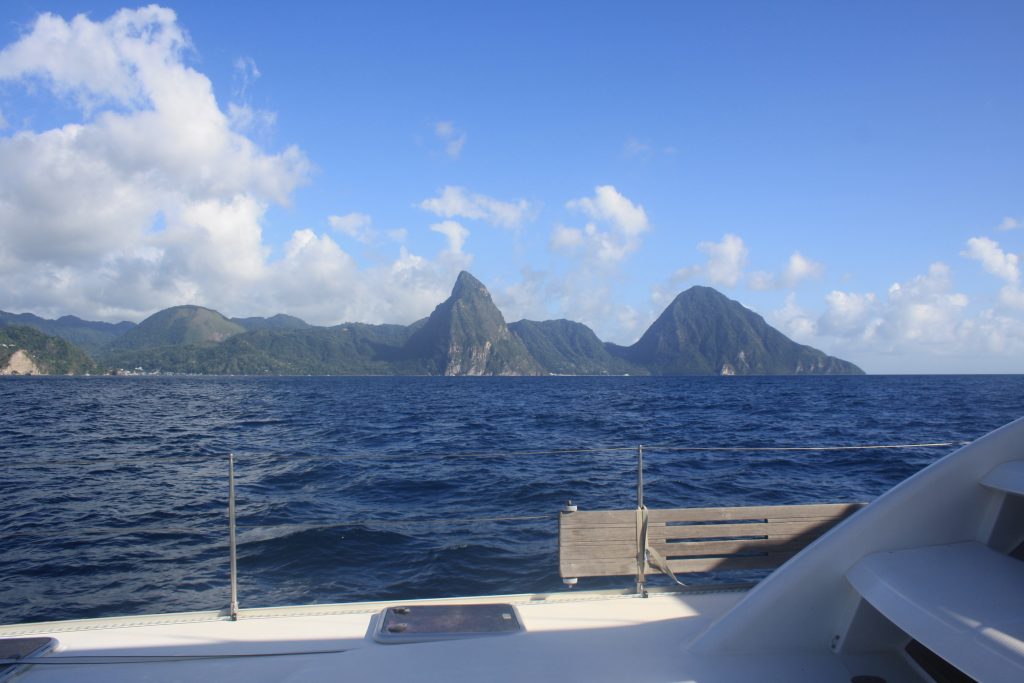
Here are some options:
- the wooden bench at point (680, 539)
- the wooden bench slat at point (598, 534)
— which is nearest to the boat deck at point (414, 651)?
the wooden bench at point (680, 539)

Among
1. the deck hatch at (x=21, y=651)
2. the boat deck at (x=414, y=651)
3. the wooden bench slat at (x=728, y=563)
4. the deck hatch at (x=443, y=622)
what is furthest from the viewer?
the wooden bench slat at (x=728, y=563)

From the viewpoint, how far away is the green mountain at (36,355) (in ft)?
492

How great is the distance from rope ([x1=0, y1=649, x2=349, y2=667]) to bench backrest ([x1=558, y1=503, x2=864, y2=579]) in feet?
5.73

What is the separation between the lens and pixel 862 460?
16703mm

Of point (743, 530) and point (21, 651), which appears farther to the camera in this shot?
point (743, 530)

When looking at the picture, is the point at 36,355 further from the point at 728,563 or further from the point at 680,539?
the point at 728,563

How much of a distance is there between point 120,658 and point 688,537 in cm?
353

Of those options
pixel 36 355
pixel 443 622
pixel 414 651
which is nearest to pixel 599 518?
pixel 443 622

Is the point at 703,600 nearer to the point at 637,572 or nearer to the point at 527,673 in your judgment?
the point at 637,572

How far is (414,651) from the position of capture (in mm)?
3365

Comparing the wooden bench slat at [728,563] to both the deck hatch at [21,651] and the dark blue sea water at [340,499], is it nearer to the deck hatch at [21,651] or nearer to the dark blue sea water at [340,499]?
the dark blue sea water at [340,499]

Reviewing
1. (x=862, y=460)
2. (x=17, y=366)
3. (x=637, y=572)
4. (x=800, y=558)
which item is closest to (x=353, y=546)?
(x=637, y=572)

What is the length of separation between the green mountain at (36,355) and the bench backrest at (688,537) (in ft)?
598

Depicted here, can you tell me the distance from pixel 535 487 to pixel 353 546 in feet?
14.5
